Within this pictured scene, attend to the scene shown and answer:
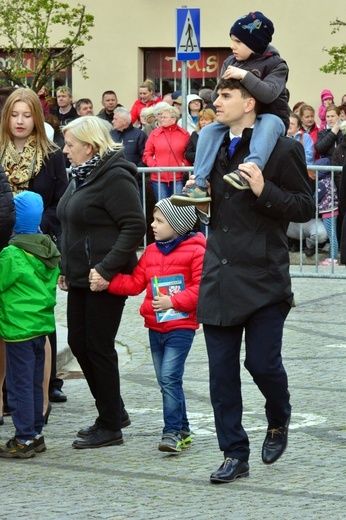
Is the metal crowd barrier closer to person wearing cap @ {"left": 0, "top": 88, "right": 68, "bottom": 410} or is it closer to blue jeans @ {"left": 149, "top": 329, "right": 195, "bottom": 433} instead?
person wearing cap @ {"left": 0, "top": 88, "right": 68, "bottom": 410}

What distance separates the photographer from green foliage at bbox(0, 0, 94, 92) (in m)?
25.5

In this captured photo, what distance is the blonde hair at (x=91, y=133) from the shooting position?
7.51m

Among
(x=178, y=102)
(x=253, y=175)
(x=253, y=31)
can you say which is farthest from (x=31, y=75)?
(x=253, y=175)

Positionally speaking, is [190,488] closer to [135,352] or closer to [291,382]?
[291,382]

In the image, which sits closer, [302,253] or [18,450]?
[18,450]

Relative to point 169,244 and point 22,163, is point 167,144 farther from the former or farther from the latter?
point 169,244

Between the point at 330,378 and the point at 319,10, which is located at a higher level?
the point at 319,10

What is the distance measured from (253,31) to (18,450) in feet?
8.35

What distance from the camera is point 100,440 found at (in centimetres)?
760

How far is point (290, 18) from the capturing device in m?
28.5

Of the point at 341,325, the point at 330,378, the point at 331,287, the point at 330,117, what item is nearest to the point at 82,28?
the point at 330,117

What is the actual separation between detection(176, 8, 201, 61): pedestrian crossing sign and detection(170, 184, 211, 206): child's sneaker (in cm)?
1205

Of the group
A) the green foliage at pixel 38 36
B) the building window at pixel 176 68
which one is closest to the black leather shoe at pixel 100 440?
the green foliage at pixel 38 36

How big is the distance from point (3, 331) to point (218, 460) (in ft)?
4.48
